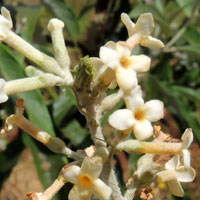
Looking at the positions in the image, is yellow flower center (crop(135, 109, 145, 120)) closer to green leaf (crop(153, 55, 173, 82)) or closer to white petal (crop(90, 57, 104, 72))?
white petal (crop(90, 57, 104, 72))

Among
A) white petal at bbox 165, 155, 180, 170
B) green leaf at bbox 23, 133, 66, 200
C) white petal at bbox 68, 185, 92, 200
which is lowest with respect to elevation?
green leaf at bbox 23, 133, 66, 200

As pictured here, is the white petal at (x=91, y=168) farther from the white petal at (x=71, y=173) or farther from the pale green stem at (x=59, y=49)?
the pale green stem at (x=59, y=49)

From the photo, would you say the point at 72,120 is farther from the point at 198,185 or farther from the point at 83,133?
the point at 198,185

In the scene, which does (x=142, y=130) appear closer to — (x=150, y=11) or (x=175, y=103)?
(x=175, y=103)

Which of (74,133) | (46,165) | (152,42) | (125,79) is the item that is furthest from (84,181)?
(74,133)

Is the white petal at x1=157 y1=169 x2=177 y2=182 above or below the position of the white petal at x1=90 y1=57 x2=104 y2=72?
below

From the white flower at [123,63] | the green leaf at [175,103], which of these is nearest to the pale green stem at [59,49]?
the white flower at [123,63]

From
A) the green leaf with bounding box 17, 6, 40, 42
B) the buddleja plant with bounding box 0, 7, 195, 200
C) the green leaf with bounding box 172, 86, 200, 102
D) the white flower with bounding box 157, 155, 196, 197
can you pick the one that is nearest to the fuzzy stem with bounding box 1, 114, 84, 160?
the buddleja plant with bounding box 0, 7, 195, 200
